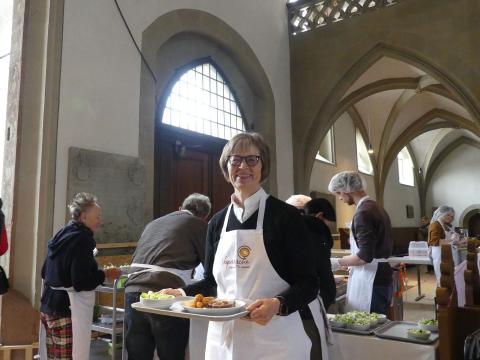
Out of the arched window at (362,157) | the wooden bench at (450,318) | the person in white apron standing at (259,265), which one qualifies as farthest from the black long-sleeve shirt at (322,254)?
the arched window at (362,157)

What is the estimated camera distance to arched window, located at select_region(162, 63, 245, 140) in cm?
684

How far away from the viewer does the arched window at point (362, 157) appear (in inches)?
583

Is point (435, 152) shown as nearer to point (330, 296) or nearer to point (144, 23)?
point (144, 23)

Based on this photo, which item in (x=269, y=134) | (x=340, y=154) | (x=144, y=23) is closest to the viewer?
(x=144, y=23)

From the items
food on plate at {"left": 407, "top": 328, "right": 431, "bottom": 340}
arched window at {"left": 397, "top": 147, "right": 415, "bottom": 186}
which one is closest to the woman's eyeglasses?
food on plate at {"left": 407, "top": 328, "right": 431, "bottom": 340}

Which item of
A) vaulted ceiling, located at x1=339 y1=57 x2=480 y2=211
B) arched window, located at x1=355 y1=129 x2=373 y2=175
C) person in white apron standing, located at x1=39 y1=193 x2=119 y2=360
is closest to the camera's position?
person in white apron standing, located at x1=39 y1=193 x2=119 y2=360

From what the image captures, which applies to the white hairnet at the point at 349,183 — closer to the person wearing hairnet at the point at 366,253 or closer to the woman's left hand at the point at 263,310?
the person wearing hairnet at the point at 366,253

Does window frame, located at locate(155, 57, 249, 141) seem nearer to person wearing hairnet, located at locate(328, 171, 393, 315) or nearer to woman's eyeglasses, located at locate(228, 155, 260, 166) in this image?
person wearing hairnet, located at locate(328, 171, 393, 315)

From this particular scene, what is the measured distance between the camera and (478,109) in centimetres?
725

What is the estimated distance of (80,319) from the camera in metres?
3.03

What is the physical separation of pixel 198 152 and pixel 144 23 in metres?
2.22

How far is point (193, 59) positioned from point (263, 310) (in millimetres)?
6239

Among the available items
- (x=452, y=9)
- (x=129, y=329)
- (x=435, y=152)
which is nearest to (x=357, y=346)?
(x=129, y=329)

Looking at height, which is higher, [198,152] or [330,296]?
[198,152]
